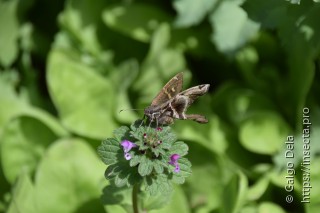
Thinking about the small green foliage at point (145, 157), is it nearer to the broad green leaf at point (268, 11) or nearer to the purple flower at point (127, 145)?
the purple flower at point (127, 145)

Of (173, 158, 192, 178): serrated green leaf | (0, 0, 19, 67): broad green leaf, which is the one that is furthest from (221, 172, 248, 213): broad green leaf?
(0, 0, 19, 67): broad green leaf

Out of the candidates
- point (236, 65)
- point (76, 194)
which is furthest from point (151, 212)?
point (236, 65)

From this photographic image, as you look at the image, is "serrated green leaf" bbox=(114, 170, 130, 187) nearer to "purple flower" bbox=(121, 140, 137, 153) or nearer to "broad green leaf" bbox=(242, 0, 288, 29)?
"purple flower" bbox=(121, 140, 137, 153)

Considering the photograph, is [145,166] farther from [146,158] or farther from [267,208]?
[267,208]

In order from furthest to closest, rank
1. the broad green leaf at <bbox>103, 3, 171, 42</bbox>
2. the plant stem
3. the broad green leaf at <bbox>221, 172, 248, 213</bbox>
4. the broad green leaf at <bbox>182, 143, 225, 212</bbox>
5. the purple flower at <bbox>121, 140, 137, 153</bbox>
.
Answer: the broad green leaf at <bbox>103, 3, 171, 42</bbox>, the broad green leaf at <bbox>182, 143, 225, 212</bbox>, the broad green leaf at <bbox>221, 172, 248, 213</bbox>, the plant stem, the purple flower at <bbox>121, 140, 137, 153</bbox>

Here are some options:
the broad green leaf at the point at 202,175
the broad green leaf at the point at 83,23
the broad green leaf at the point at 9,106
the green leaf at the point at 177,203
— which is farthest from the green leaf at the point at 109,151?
the broad green leaf at the point at 83,23

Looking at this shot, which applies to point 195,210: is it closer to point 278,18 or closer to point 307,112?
point 307,112
